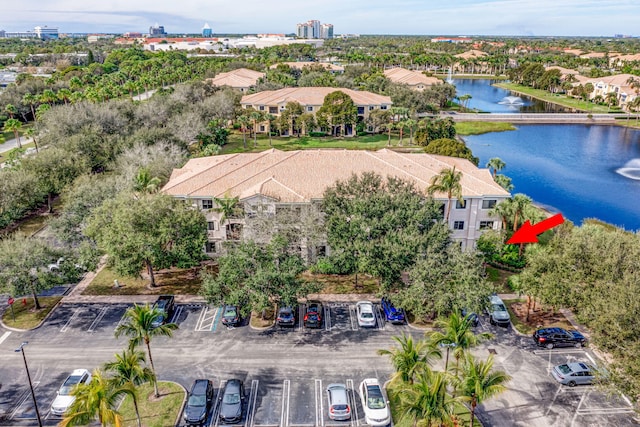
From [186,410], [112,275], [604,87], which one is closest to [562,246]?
[186,410]

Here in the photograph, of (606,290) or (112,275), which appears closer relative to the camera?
(606,290)

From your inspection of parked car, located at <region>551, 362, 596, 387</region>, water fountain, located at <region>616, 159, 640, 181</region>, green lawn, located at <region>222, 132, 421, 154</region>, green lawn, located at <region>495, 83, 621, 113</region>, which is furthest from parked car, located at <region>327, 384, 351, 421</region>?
green lawn, located at <region>495, 83, 621, 113</region>

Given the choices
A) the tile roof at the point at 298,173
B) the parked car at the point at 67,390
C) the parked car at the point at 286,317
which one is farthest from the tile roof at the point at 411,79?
the parked car at the point at 67,390

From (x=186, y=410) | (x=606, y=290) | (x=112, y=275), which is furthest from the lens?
(x=112, y=275)

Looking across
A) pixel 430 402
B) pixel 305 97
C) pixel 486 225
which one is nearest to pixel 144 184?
pixel 486 225

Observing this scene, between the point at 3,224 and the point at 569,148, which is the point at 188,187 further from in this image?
the point at 569,148
